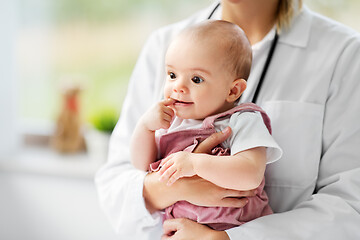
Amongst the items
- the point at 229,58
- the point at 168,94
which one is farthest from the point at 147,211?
the point at 229,58

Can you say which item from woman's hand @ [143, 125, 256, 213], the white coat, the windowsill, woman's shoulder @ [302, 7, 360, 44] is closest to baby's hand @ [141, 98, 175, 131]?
woman's hand @ [143, 125, 256, 213]

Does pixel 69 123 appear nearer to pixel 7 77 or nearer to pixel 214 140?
pixel 7 77

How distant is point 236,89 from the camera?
3.70ft

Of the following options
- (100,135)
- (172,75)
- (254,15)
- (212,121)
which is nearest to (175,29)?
(254,15)

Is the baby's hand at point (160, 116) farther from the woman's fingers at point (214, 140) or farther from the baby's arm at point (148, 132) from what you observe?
the woman's fingers at point (214, 140)

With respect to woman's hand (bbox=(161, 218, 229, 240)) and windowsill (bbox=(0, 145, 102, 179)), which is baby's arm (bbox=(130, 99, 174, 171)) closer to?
woman's hand (bbox=(161, 218, 229, 240))

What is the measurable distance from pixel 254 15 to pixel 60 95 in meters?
1.31

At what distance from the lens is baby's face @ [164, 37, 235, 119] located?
1080mm

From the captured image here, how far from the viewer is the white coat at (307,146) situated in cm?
114

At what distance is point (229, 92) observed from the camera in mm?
1124

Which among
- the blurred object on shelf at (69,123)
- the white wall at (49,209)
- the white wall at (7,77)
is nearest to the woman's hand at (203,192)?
the white wall at (49,209)

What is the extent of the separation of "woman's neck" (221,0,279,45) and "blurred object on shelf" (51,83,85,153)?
1149 millimetres

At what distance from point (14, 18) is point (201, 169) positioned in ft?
5.86

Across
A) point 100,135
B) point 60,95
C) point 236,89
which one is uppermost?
point 236,89
